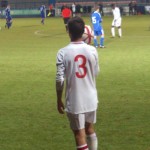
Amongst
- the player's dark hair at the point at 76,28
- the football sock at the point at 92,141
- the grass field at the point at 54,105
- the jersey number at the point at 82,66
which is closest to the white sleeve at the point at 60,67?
the jersey number at the point at 82,66

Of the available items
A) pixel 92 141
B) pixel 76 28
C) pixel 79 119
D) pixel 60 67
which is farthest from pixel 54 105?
pixel 76 28

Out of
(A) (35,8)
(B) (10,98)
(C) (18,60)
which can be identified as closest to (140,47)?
(C) (18,60)

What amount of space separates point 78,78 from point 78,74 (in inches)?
2.1

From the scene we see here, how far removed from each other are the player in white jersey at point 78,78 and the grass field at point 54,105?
1.73 m

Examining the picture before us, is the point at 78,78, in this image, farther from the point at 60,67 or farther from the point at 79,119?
the point at 79,119

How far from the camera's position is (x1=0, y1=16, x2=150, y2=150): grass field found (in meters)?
9.06

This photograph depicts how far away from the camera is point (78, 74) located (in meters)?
6.96

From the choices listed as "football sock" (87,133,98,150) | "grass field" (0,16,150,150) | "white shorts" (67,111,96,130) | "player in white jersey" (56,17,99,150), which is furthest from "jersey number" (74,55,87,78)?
"grass field" (0,16,150,150)

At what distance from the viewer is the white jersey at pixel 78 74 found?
22.7ft

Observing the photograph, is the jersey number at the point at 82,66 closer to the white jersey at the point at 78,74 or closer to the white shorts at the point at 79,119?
the white jersey at the point at 78,74

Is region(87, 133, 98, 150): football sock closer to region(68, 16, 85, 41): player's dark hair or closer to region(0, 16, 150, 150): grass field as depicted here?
region(0, 16, 150, 150): grass field

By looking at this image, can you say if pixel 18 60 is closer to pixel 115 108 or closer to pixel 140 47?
pixel 140 47

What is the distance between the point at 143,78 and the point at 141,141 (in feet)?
23.0

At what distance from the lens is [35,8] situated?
256ft
